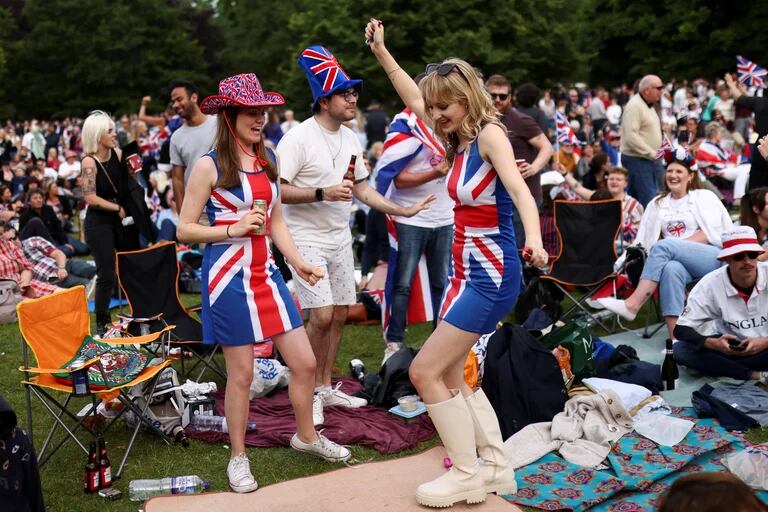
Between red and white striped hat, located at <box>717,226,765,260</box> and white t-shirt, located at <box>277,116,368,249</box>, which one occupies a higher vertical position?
white t-shirt, located at <box>277,116,368,249</box>

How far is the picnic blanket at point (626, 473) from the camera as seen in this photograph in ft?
13.4

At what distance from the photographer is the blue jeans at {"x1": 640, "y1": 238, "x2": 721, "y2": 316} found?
6129 mm

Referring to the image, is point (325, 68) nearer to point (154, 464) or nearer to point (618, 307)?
point (154, 464)

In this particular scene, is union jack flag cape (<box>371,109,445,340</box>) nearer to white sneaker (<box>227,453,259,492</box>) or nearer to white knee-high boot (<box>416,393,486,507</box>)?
white sneaker (<box>227,453,259,492</box>)

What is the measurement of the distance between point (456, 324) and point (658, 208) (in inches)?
139

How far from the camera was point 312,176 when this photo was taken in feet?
16.6

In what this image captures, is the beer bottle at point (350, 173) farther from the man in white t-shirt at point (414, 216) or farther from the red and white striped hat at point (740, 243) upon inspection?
the red and white striped hat at point (740, 243)

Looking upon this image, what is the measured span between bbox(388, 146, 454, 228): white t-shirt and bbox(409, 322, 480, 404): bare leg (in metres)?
1.92

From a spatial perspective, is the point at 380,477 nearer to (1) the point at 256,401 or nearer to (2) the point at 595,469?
(2) the point at 595,469

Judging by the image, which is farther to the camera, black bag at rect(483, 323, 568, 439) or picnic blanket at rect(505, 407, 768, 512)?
black bag at rect(483, 323, 568, 439)

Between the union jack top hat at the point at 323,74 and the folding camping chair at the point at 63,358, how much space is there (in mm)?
1627

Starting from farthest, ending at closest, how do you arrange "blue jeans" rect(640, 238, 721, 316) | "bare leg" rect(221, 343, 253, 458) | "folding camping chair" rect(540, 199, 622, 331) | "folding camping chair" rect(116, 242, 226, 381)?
"folding camping chair" rect(540, 199, 622, 331), "blue jeans" rect(640, 238, 721, 316), "folding camping chair" rect(116, 242, 226, 381), "bare leg" rect(221, 343, 253, 458)

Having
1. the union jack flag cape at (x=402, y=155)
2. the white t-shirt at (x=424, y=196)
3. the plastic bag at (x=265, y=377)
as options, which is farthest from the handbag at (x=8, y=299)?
the white t-shirt at (x=424, y=196)

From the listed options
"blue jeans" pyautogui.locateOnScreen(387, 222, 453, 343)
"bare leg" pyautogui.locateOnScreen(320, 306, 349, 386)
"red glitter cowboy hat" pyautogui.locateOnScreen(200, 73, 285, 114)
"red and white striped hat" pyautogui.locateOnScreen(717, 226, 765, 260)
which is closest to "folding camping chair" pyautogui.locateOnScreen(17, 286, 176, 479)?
"bare leg" pyautogui.locateOnScreen(320, 306, 349, 386)
